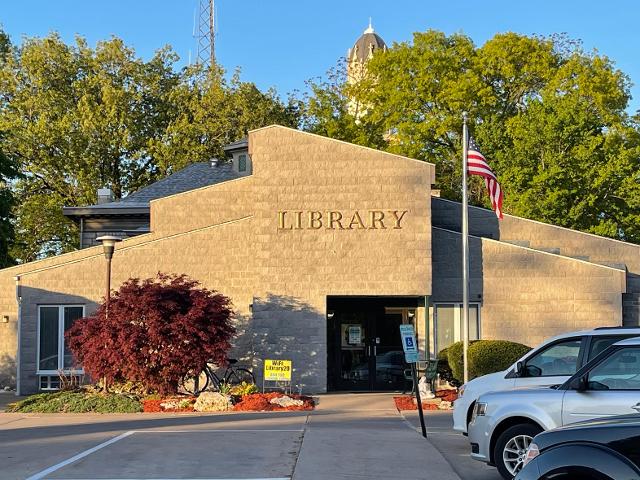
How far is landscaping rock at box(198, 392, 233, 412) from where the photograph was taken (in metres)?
18.6

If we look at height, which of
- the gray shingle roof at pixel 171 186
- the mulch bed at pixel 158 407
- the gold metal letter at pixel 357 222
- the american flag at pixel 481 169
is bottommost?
the mulch bed at pixel 158 407

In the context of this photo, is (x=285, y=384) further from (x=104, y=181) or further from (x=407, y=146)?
(x=104, y=181)

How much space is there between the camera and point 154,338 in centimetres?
1919

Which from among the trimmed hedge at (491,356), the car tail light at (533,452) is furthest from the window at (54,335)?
the car tail light at (533,452)

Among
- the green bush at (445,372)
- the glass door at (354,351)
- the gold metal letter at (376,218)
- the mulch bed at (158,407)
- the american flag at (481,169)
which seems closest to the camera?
the mulch bed at (158,407)

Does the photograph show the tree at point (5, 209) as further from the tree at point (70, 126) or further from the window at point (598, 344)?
the window at point (598, 344)

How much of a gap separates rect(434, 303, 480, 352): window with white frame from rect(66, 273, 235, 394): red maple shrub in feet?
20.8

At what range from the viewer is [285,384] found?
72.2 feet

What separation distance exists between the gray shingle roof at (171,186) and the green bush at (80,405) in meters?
12.6

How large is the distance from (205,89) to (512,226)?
26900 mm

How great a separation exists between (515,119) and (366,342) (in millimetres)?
16527

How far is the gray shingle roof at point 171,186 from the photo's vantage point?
31442 millimetres

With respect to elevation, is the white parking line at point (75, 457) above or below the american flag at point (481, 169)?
below

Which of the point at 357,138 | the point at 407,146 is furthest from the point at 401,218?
the point at 357,138
